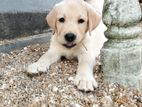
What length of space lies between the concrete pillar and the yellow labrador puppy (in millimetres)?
189

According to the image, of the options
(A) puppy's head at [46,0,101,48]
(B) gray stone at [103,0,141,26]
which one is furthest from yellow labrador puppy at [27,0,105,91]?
(B) gray stone at [103,0,141,26]

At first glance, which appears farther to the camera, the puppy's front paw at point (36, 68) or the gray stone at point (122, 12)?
the puppy's front paw at point (36, 68)

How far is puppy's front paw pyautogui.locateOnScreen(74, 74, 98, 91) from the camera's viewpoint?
391 cm

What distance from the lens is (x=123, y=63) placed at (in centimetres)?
406

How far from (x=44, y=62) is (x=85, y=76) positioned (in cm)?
47

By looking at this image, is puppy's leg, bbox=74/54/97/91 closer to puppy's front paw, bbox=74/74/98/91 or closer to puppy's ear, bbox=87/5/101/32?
puppy's front paw, bbox=74/74/98/91

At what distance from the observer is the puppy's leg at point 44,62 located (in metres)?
4.19

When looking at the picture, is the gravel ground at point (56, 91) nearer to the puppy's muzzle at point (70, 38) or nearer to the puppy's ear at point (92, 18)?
the puppy's muzzle at point (70, 38)

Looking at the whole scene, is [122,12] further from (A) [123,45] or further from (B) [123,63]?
(B) [123,63]

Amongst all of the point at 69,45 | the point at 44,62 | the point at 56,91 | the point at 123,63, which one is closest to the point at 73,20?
the point at 69,45

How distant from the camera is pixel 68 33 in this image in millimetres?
4203

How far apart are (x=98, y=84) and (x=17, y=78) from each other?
64 centimetres

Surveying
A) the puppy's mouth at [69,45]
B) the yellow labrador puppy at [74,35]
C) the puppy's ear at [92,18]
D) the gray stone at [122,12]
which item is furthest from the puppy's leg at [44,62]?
the gray stone at [122,12]

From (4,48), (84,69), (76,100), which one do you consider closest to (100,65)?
(84,69)
